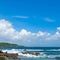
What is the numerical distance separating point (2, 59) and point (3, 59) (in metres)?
0.21

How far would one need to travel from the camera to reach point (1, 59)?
36312mm

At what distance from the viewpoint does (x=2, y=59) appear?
3644cm

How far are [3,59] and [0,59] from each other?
562 mm

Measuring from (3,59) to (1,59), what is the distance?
1.30ft

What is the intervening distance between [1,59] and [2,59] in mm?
187

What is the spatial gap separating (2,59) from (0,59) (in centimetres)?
36

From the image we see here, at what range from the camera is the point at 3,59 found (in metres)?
36.6

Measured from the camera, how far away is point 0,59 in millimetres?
36219

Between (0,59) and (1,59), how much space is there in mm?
170
